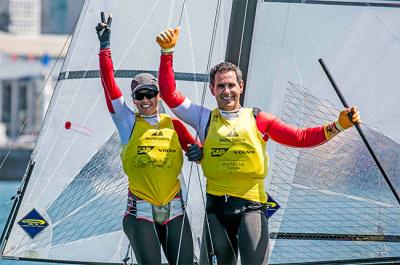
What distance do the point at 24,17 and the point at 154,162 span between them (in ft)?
144

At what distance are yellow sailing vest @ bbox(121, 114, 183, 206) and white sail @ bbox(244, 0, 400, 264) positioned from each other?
1.12 metres

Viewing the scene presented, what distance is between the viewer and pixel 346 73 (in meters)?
6.73

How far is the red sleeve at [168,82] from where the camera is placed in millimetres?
5648

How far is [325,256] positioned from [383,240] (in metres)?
0.35

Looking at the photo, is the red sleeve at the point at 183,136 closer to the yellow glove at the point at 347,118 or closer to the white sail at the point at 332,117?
the yellow glove at the point at 347,118

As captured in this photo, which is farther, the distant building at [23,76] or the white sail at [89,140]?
the distant building at [23,76]

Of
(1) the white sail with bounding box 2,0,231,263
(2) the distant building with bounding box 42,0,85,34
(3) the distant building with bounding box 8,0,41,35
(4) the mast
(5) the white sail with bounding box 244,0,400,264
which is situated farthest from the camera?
(2) the distant building with bounding box 42,0,85,34

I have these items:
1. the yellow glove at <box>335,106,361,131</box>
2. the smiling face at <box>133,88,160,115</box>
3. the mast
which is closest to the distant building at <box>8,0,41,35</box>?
the mast

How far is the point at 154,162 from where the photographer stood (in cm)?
560

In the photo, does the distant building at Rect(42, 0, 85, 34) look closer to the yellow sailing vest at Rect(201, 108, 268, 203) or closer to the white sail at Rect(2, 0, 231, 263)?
the white sail at Rect(2, 0, 231, 263)

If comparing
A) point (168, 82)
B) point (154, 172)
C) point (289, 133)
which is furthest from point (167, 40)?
point (289, 133)

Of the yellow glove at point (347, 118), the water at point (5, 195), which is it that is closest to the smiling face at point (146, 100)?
the yellow glove at point (347, 118)

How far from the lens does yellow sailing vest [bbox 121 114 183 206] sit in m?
5.61

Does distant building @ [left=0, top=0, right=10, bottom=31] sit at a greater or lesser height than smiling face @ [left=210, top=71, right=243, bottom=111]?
lesser
